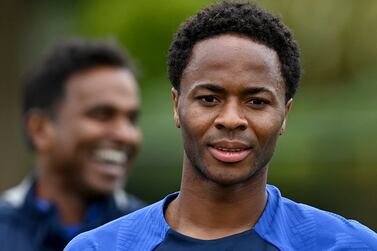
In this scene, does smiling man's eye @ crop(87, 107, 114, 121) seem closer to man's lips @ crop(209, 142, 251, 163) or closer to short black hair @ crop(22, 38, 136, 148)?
short black hair @ crop(22, 38, 136, 148)

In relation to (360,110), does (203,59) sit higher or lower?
higher

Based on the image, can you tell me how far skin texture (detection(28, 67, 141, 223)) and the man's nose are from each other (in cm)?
331

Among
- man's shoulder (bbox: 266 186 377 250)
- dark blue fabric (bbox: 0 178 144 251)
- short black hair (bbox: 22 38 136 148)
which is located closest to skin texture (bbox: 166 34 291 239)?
man's shoulder (bbox: 266 186 377 250)

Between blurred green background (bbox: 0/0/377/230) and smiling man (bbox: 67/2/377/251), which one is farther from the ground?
smiling man (bbox: 67/2/377/251)

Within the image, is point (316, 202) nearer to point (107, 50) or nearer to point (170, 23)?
point (170, 23)

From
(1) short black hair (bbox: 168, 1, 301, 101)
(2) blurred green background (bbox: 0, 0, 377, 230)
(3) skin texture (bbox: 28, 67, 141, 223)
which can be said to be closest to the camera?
(1) short black hair (bbox: 168, 1, 301, 101)

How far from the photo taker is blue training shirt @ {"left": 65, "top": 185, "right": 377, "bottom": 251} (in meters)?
4.63

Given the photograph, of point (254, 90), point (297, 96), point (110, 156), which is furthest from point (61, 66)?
point (297, 96)

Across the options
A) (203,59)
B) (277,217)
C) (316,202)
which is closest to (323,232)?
(277,217)

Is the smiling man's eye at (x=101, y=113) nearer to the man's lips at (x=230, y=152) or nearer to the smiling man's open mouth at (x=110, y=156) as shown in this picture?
the smiling man's open mouth at (x=110, y=156)

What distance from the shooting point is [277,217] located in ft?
15.5

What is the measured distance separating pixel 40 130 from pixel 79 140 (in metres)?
0.33

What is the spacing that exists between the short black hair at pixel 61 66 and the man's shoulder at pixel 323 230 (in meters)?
3.43

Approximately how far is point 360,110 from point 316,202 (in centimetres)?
121
